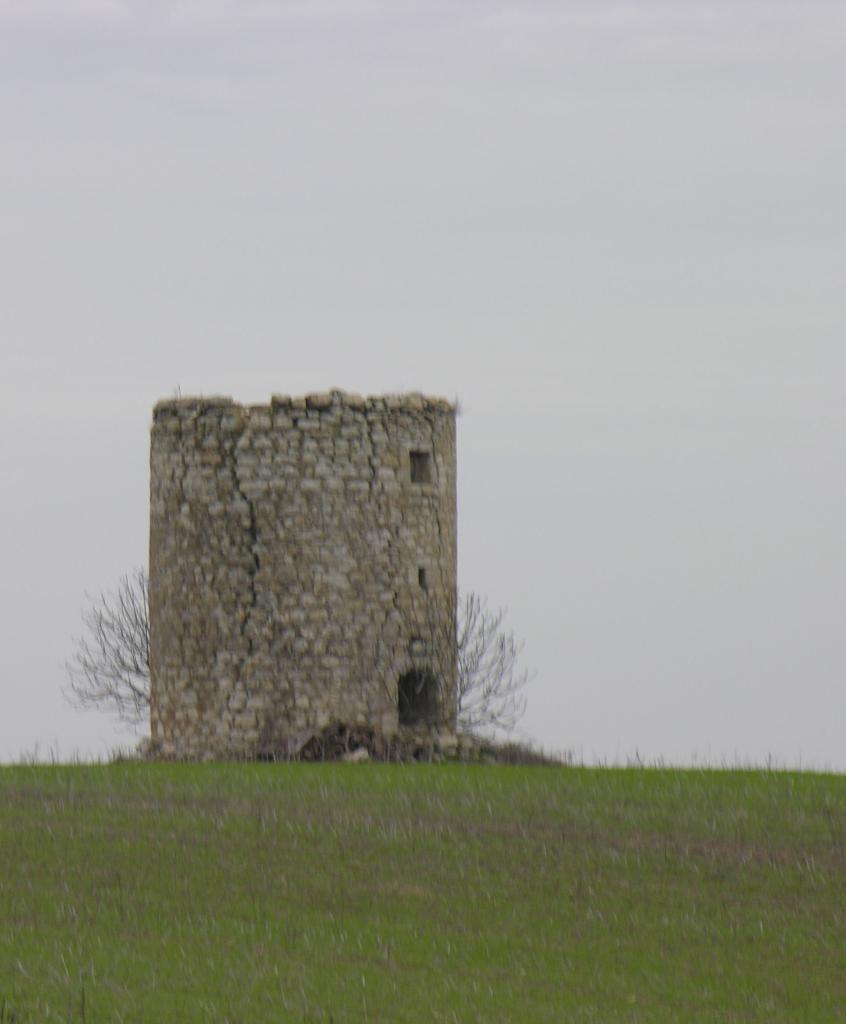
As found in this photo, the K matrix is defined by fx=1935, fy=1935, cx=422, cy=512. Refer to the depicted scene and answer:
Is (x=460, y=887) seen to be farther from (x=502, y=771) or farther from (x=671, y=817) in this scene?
(x=502, y=771)

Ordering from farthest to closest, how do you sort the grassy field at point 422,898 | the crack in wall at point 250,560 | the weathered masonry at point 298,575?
the crack in wall at point 250,560 < the weathered masonry at point 298,575 < the grassy field at point 422,898

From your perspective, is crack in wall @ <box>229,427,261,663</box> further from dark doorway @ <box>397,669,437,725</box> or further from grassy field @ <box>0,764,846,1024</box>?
grassy field @ <box>0,764,846,1024</box>

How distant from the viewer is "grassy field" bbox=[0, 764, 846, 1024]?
577 inches

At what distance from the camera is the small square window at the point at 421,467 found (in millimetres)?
28859

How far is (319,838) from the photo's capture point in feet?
65.1

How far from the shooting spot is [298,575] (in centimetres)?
2789

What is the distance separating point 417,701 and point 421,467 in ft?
11.5

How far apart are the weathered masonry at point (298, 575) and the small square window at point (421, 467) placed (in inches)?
1.0

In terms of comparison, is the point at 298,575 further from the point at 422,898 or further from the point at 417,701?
the point at 422,898

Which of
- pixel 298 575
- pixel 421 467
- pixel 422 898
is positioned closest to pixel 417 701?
pixel 298 575

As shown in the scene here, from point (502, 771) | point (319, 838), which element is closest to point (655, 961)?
point (319, 838)

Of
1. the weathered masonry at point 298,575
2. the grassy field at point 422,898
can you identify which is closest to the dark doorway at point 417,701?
the weathered masonry at point 298,575

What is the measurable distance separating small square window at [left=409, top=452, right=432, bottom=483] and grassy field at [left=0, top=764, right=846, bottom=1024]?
598cm

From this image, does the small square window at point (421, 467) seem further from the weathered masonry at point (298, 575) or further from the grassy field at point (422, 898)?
the grassy field at point (422, 898)
